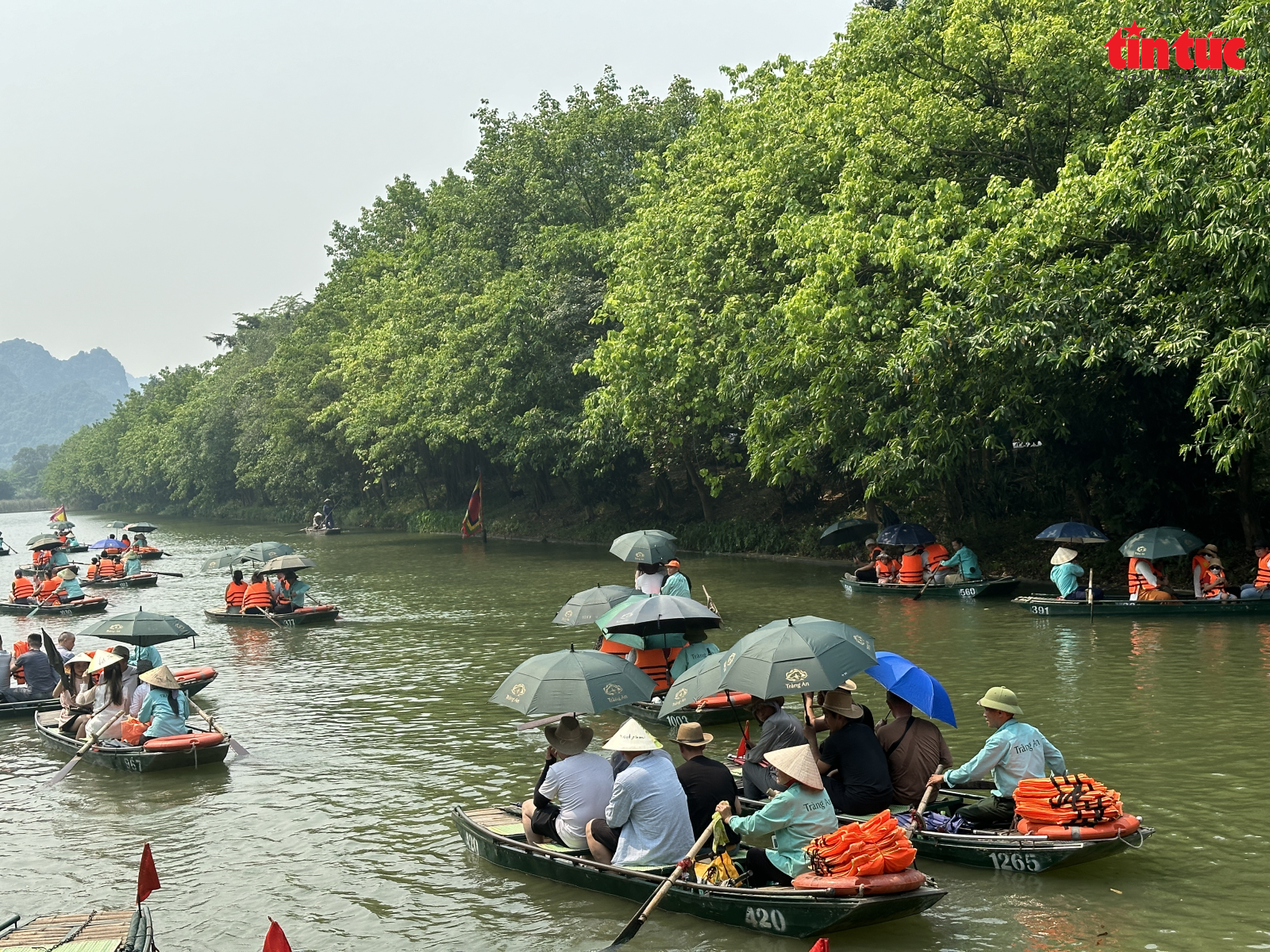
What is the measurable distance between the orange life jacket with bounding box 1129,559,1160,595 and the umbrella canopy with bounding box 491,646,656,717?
14.2 metres

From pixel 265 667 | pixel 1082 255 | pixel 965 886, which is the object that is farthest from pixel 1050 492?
pixel 965 886

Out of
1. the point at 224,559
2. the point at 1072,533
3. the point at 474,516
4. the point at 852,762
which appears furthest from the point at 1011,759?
the point at 474,516

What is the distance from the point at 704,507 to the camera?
142 feet

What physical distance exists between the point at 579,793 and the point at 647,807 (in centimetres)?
93

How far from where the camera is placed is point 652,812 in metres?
9.49

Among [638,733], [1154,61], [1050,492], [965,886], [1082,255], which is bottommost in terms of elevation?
[965,886]

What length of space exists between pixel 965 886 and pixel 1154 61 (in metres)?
16.6

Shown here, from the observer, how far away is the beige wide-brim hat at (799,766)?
896 centimetres

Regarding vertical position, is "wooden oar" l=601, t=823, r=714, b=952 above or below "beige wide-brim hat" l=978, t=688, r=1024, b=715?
below

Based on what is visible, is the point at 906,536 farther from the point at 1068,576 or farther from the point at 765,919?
the point at 765,919

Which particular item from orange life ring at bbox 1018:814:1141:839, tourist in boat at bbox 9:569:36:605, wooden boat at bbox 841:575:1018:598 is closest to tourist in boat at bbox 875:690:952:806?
orange life ring at bbox 1018:814:1141:839

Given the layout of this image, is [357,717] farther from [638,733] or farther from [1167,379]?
[1167,379]

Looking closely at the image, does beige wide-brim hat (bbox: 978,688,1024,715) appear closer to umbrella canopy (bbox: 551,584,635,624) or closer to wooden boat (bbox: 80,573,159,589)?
umbrella canopy (bbox: 551,584,635,624)

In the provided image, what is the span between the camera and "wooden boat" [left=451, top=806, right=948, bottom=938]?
859 centimetres
